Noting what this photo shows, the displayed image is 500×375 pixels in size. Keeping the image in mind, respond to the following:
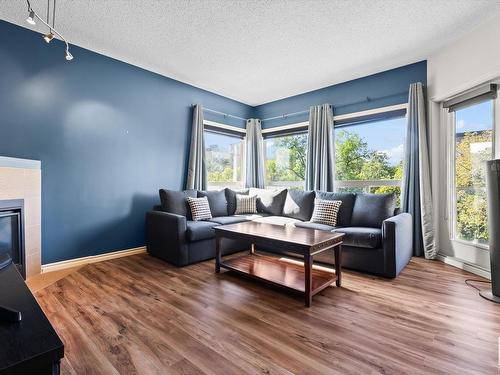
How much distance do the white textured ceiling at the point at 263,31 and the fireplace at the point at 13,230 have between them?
1.89 meters

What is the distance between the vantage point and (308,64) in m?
3.66

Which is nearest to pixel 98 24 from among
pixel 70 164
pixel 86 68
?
pixel 86 68

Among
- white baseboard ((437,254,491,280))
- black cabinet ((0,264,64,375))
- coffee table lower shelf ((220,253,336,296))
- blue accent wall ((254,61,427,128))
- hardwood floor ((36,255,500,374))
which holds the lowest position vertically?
hardwood floor ((36,255,500,374))

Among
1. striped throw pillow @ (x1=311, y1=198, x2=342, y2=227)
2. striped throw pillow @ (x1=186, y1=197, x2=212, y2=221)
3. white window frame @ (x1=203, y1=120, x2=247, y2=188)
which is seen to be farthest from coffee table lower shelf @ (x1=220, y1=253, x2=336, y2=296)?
white window frame @ (x1=203, y1=120, x2=247, y2=188)

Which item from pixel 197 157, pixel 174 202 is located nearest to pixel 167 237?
pixel 174 202

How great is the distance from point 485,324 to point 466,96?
2.48 m

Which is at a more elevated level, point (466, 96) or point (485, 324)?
point (466, 96)

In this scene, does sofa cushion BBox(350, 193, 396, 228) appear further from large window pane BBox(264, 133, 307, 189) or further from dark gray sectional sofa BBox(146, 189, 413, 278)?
large window pane BBox(264, 133, 307, 189)

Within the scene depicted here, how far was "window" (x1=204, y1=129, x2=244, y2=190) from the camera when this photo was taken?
16.2 ft

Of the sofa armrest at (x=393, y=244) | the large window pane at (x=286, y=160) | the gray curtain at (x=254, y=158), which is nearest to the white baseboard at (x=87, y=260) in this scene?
the gray curtain at (x=254, y=158)

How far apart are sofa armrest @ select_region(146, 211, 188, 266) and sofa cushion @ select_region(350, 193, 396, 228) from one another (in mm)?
2205

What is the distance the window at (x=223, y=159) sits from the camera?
16.2ft

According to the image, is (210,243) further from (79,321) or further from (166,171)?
(79,321)

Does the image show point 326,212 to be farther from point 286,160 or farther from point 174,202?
point 174,202
